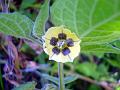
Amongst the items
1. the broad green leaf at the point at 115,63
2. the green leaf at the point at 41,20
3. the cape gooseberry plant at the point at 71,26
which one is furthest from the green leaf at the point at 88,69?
the green leaf at the point at 41,20

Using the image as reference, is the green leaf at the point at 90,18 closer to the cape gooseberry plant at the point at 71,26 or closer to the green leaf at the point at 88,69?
the cape gooseberry plant at the point at 71,26

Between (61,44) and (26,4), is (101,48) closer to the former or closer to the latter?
(61,44)

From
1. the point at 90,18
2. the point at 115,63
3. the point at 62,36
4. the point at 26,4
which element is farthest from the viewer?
the point at 115,63

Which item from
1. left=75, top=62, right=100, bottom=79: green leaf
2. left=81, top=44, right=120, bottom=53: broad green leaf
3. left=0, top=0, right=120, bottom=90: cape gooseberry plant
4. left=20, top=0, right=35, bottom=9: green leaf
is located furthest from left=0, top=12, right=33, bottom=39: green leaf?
left=75, top=62, right=100, bottom=79: green leaf

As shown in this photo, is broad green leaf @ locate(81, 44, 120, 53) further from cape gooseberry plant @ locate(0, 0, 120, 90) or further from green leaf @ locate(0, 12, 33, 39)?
green leaf @ locate(0, 12, 33, 39)

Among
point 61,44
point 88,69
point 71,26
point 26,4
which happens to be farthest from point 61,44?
point 88,69

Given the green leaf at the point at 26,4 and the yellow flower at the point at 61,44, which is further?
the green leaf at the point at 26,4

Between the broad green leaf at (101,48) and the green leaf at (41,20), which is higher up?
the green leaf at (41,20)

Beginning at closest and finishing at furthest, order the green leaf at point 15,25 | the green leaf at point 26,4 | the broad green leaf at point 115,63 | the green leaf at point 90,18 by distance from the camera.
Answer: the green leaf at point 90,18, the green leaf at point 15,25, the green leaf at point 26,4, the broad green leaf at point 115,63
